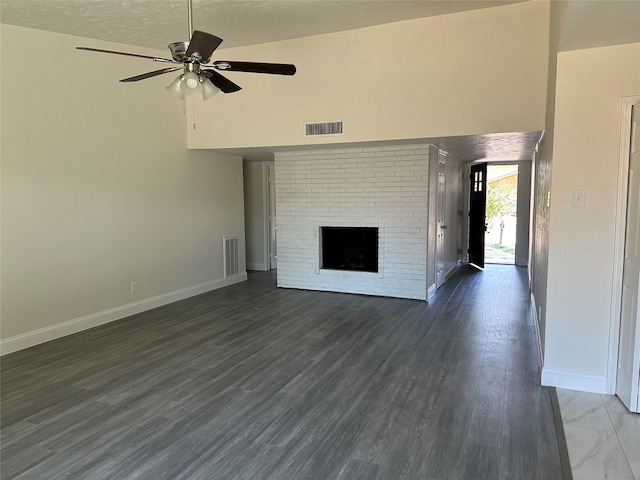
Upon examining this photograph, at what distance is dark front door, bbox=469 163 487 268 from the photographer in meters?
8.73

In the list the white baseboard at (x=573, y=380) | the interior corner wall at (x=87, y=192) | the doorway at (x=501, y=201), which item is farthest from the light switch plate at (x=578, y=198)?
the doorway at (x=501, y=201)

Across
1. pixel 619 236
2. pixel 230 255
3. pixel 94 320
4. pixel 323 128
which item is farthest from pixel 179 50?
pixel 230 255

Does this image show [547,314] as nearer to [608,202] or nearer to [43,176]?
[608,202]

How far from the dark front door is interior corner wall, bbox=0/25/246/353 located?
18.8 feet

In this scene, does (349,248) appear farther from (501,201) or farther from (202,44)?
(501,201)

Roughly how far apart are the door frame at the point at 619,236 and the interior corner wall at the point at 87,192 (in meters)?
4.87

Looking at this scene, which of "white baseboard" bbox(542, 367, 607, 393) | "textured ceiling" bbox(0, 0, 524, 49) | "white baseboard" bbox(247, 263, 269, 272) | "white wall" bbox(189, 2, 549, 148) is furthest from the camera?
"white baseboard" bbox(247, 263, 269, 272)

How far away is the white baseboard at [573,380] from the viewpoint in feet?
9.86

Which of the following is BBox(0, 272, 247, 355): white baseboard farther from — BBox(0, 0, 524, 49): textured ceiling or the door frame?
the door frame

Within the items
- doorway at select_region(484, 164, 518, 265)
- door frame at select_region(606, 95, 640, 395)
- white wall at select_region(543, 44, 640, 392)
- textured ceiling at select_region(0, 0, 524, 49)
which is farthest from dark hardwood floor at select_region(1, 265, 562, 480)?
doorway at select_region(484, 164, 518, 265)

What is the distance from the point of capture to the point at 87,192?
454 cm

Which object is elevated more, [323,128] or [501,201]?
[323,128]

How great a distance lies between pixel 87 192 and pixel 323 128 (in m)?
2.76

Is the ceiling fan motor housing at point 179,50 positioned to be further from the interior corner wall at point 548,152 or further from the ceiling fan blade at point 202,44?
the interior corner wall at point 548,152
